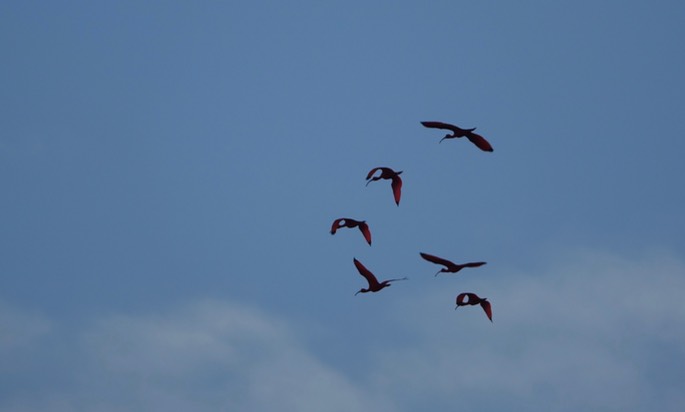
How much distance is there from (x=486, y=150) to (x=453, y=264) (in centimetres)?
429

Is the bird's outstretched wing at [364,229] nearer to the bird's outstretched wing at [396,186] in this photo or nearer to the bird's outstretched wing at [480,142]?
the bird's outstretched wing at [396,186]

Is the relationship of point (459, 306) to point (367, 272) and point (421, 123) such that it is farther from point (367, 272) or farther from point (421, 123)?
point (421, 123)

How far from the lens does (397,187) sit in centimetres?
4312

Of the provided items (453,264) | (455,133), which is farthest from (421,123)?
(453,264)

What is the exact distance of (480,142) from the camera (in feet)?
137

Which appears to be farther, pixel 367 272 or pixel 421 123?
pixel 367 272

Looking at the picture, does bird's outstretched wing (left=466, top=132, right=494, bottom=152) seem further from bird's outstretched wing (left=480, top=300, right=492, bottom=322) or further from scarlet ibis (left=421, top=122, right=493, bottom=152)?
bird's outstretched wing (left=480, top=300, right=492, bottom=322)

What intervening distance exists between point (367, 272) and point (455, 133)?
6.14 meters

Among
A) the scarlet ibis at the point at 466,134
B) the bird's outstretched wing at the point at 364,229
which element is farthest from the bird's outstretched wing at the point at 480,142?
the bird's outstretched wing at the point at 364,229

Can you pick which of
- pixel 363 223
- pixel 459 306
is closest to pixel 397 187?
pixel 363 223

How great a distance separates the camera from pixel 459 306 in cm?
4216

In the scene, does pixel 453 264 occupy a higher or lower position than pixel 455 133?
lower

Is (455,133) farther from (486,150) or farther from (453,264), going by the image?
(453,264)

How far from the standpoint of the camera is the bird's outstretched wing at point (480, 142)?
4144 cm
